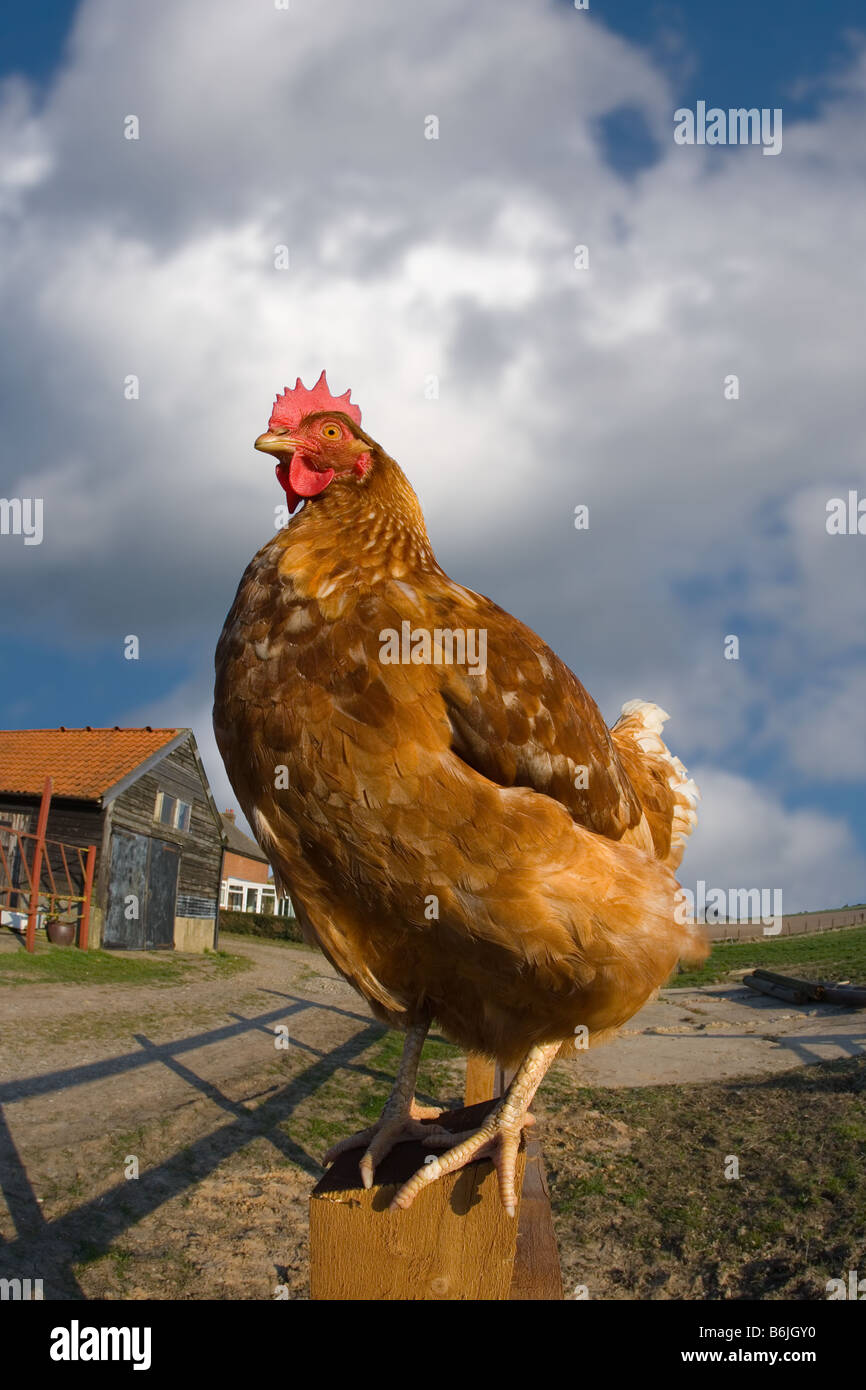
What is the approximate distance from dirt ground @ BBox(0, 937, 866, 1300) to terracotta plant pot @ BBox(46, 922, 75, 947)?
22.2 ft

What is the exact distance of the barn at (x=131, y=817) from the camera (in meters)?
22.0

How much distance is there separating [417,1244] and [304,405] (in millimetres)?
2640

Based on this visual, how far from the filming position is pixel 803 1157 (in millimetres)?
6547

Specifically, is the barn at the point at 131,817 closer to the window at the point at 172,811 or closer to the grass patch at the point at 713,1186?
the window at the point at 172,811

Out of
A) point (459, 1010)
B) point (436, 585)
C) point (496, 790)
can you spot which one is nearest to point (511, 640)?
point (436, 585)

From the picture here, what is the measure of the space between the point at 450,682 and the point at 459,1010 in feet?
3.22

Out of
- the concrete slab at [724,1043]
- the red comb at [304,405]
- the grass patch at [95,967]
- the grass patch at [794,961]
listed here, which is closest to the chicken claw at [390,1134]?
the red comb at [304,405]

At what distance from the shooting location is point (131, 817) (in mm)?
23203

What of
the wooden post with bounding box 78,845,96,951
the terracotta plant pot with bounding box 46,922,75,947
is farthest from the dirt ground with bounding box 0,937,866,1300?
the wooden post with bounding box 78,845,96,951

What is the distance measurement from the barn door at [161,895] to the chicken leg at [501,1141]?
77.3ft

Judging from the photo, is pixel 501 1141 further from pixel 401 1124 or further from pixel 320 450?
pixel 320 450

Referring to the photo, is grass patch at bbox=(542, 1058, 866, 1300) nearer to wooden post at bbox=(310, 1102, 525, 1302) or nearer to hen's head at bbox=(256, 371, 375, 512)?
wooden post at bbox=(310, 1102, 525, 1302)

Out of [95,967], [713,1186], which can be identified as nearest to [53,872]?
[95,967]
